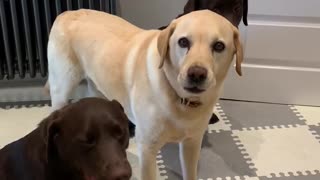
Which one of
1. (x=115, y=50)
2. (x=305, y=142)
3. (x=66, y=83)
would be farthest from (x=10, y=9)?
(x=305, y=142)

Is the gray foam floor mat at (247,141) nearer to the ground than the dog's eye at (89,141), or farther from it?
nearer to the ground

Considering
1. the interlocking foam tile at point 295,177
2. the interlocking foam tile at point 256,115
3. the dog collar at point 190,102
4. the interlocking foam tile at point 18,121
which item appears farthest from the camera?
the interlocking foam tile at point 256,115

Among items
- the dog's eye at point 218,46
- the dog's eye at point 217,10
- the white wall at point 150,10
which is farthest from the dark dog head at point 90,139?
the white wall at point 150,10

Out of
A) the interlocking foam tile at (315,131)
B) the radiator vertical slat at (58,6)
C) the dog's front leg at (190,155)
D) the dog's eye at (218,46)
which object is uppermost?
the dog's eye at (218,46)

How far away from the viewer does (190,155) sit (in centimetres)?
181

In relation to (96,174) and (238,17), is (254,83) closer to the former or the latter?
(238,17)

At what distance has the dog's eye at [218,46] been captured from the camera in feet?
4.77

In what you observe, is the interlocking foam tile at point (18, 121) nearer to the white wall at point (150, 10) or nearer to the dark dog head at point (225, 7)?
the white wall at point (150, 10)

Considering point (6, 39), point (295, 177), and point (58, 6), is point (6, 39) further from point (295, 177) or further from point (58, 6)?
point (295, 177)

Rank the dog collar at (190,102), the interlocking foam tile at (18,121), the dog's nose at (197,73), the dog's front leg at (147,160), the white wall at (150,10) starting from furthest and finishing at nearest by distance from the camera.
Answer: the white wall at (150,10) < the interlocking foam tile at (18,121) < the dog's front leg at (147,160) < the dog collar at (190,102) < the dog's nose at (197,73)

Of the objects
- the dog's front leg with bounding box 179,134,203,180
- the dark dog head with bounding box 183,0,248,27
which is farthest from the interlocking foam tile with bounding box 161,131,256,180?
the dark dog head with bounding box 183,0,248,27

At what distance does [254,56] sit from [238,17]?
0.42m

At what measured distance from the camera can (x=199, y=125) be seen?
1626 mm

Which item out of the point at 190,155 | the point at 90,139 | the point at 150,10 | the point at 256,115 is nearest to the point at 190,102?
the point at 190,155
